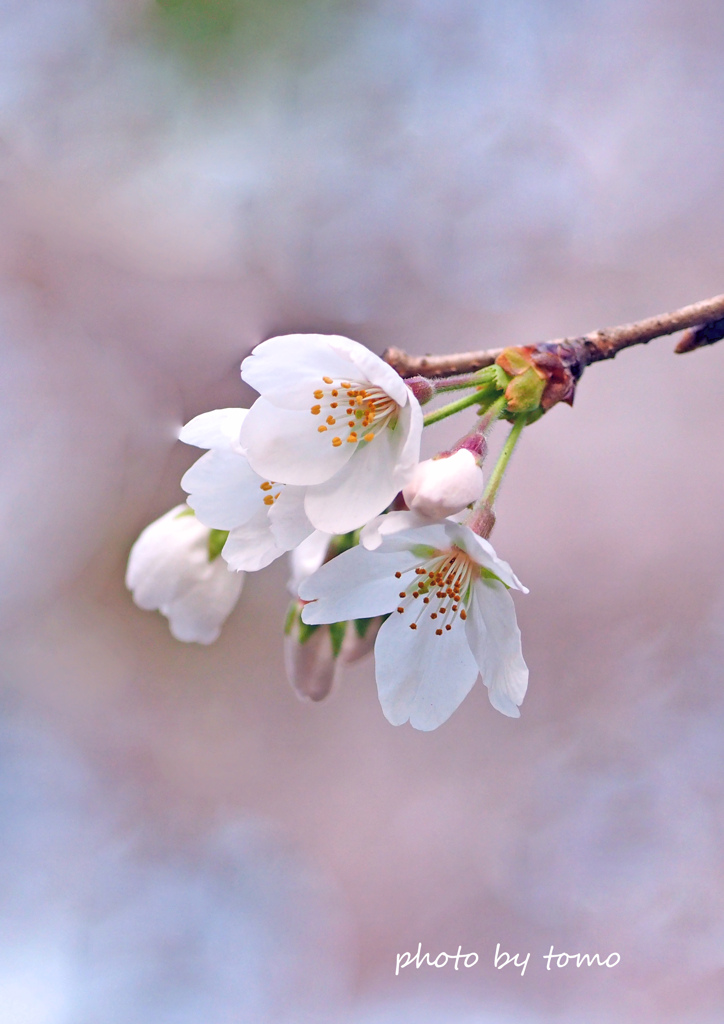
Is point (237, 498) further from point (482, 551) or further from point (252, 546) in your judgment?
point (482, 551)

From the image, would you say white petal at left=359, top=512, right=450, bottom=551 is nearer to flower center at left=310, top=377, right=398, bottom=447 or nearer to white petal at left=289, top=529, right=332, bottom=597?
flower center at left=310, top=377, right=398, bottom=447

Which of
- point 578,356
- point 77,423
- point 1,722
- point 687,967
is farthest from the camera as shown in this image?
point 1,722

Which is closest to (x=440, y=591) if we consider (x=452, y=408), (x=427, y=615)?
(x=427, y=615)

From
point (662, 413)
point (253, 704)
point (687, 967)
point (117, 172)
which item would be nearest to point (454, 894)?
point (687, 967)

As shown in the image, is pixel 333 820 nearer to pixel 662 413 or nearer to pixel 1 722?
pixel 1 722

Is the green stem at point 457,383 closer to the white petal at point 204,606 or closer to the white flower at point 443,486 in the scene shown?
the white flower at point 443,486

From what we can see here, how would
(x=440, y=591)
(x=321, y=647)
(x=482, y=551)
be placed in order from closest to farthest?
(x=482, y=551) → (x=440, y=591) → (x=321, y=647)

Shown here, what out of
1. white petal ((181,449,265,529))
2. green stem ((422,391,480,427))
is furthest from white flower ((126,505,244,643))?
green stem ((422,391,480,427))
